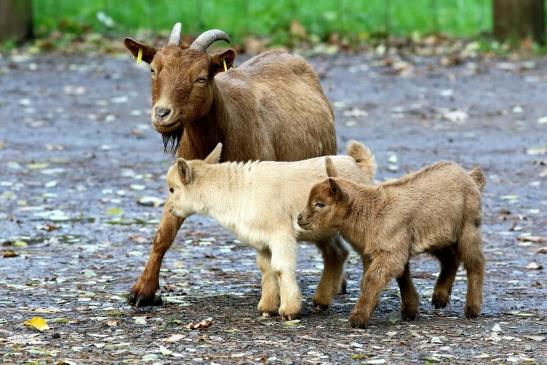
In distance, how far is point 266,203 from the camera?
7746mm

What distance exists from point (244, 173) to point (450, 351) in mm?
1754

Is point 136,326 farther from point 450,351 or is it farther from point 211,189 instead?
point 450,351

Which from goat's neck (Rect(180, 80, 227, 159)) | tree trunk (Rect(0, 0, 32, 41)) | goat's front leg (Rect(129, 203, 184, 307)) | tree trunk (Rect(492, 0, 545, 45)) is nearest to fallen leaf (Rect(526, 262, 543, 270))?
goat's neck (Rect(180, 80, 227, 159))

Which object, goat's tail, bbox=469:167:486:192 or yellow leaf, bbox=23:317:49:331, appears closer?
yellow leaf, bbox=23:317:49:331

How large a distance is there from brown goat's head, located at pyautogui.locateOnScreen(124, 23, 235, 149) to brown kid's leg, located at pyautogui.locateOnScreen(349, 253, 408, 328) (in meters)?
1.58

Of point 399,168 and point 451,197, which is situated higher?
point 451,197

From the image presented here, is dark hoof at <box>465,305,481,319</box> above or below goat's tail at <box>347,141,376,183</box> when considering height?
below

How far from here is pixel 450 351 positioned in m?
7.10

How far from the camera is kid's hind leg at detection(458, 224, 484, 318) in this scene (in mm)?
7758

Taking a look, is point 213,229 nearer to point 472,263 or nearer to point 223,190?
point 223,190

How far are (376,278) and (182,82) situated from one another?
181 cm

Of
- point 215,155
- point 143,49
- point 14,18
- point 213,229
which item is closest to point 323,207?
point 215,155

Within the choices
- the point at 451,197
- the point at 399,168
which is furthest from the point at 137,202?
the point at 451,197

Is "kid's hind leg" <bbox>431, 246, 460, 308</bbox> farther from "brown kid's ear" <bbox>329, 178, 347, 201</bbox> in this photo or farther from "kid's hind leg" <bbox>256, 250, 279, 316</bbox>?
"kid's hind leg" <bbox>256, 250, 279, 316</bbox>
